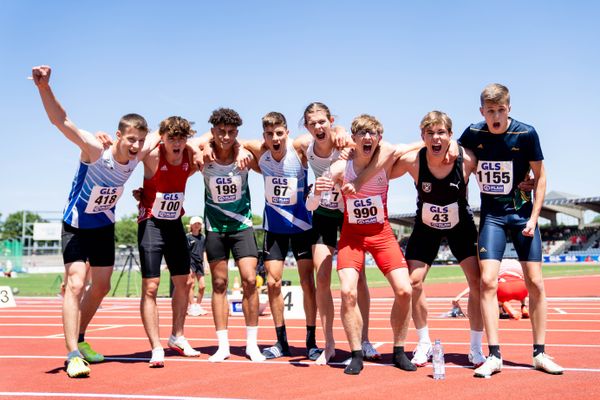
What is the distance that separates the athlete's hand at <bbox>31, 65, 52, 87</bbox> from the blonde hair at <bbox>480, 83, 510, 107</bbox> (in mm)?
3449

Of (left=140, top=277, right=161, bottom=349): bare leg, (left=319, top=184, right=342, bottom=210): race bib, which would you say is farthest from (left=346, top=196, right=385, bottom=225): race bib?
(left=140, top=277, right=161, bottom=349): bare leg

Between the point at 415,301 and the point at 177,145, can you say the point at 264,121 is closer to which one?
the point at 177,145

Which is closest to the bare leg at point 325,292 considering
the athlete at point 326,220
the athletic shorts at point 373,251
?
the athlete at point 326,220

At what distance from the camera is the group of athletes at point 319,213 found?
5.27 meters

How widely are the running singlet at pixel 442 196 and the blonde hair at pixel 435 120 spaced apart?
0.82ft

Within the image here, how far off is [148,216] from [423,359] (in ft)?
9.19

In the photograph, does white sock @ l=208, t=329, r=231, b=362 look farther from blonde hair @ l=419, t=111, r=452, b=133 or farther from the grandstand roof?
the grandstand roof

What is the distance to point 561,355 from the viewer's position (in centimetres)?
587

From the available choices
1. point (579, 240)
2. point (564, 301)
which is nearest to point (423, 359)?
point (564, 301)

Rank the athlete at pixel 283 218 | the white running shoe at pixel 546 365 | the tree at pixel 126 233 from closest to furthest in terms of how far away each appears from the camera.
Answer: the white running shoe at pixel 546 365 < the athlete at pixel 283 218 < the tree at pixel 126 233

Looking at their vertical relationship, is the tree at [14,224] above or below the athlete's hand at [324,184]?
above

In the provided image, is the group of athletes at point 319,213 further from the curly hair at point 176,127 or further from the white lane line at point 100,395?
the white lane line at point 100,395

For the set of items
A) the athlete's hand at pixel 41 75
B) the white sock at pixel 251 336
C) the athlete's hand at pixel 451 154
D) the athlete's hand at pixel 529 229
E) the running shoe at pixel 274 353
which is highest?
the athlete's hand at pixel 41 75

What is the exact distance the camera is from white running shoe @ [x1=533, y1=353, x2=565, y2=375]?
192 inches
